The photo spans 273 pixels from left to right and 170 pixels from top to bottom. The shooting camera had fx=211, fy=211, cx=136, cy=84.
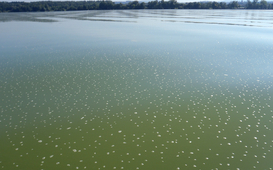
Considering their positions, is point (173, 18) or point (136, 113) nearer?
point (136, 113)

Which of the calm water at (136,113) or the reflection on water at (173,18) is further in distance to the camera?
the reflection on water at (173,18)

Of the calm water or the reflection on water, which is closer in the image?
the calm water

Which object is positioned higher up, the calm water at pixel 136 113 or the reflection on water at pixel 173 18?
the reflection on water at pixel 173 18

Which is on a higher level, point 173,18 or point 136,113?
point 173,18

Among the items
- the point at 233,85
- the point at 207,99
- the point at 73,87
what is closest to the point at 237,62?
the point at 233,85

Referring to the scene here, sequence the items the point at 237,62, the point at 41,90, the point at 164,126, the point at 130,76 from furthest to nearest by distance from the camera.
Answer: the point at 237,62 < the point at 130,76 < the point at 41,90 < the point at 164,126

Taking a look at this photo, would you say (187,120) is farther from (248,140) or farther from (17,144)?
(17,144)

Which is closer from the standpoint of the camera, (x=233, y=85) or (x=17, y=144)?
(x=17, y=144)

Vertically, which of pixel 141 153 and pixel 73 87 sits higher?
pixel 73 87

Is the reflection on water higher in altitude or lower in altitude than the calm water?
higher

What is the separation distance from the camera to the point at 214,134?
18.1 feet

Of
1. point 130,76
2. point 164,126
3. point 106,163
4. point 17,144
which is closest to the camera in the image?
point 106,163

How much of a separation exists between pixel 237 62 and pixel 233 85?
3.80 metres

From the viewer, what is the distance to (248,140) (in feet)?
17.3
